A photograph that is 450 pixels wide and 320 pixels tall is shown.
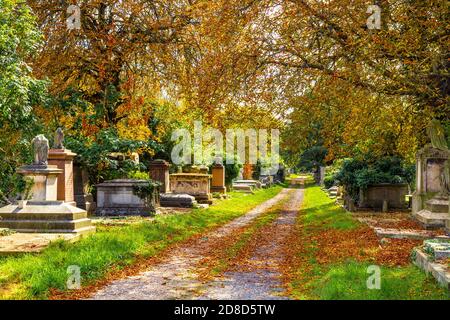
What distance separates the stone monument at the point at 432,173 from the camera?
1562 centimetres

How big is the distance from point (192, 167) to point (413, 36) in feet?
68.7

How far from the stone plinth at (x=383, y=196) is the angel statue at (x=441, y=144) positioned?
15.7 ft

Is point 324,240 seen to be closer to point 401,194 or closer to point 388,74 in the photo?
point 388,74

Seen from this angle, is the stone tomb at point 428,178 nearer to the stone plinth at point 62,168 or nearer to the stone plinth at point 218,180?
the stone plinth at point 62,168

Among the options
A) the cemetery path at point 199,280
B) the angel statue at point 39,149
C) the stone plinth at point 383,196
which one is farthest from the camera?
the stone plinth at point 383,196

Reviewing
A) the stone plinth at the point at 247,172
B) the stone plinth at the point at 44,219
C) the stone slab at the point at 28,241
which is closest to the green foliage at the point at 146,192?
the stone plinth at the point at 44,219

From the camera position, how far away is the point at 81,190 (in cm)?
1886

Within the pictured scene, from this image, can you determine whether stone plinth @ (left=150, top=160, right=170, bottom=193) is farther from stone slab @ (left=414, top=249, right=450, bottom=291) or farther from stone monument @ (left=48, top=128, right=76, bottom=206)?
stone slab @ (left=414, top=249, right=450, bottom=291)

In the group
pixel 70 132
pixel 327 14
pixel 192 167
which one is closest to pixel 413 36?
pixel 327 14

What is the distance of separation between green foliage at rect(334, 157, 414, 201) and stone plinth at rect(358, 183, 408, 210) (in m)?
0.31

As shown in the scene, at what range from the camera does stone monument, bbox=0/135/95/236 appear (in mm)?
12062

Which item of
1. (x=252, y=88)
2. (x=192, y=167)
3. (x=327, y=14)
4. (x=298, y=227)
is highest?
(x=327, y=14)

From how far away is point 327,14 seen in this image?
1334 centimetres
